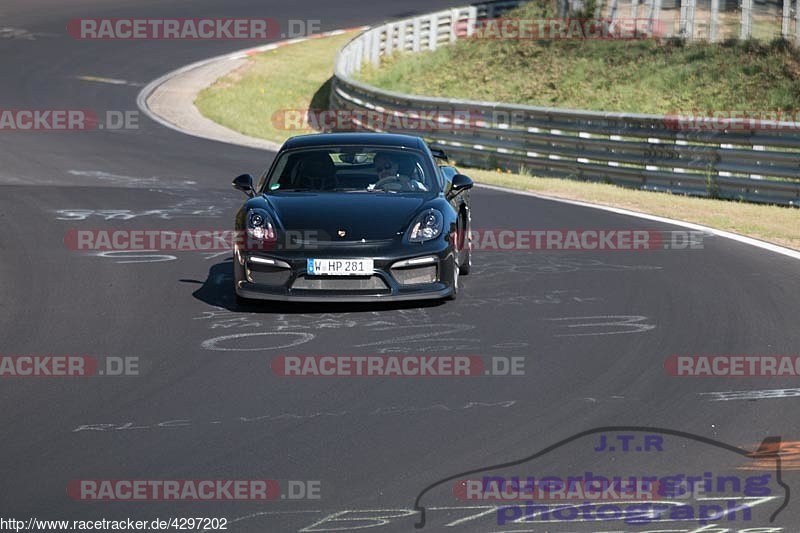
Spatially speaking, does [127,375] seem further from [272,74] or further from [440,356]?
[272,74]

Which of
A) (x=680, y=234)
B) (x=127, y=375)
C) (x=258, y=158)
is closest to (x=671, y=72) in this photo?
(x=258, y=158)

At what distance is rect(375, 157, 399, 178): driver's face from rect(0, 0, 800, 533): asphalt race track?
3.75 feet

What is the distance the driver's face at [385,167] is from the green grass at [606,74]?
1622cm

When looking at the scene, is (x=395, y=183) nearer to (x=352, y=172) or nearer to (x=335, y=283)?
(x=352, y=172)

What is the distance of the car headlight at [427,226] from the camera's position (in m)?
10.1

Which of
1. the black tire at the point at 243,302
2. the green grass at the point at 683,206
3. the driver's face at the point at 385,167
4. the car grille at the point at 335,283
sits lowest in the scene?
the green grass at the point at 683,206

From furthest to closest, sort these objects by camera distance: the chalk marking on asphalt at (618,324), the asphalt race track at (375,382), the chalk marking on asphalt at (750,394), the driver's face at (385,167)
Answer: the driver's face at (385,167) < the chalk marking on asphalt at (618,324) < the chalk marking on asphalt at (750,394) < the asphalt race track at (375,382)

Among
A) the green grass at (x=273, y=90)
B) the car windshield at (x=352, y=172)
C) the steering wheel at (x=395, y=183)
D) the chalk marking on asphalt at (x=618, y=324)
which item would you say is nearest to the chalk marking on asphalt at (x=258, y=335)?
the chalk marking on asphalt at (x=618, y=324)

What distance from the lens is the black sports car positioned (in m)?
9.76

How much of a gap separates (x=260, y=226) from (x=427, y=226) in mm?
1303

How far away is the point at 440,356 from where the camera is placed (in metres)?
8.51

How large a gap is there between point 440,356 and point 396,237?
1.71 meters

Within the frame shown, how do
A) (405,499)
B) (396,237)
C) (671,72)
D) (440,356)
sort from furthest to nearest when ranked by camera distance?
(671,72) < (396,237) < (440,356) < (405,499)

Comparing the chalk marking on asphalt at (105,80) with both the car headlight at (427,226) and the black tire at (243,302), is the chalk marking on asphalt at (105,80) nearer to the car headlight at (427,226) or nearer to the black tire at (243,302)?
the black tire at (243,302)
